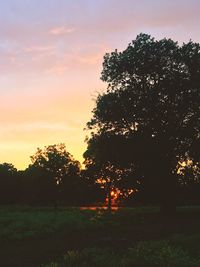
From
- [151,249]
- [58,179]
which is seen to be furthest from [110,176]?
[58,179]

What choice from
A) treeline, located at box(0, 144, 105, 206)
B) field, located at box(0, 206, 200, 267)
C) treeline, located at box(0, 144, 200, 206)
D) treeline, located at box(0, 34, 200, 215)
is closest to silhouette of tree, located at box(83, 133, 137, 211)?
A: treeline, located at box(0, 34, 200, 215)

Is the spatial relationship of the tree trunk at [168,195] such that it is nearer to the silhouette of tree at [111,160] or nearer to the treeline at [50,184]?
the silhouette of tree at [111,160]

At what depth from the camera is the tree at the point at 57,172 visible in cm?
11700

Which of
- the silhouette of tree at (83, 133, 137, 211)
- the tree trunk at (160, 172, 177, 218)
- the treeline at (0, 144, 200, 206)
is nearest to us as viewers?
the tree trunk at (160, 172, 177, 218)

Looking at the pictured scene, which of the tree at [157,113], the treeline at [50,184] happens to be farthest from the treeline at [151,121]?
the treeline at [50,184]

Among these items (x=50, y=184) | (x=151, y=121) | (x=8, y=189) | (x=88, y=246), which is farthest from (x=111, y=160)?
(x=8, y=189)

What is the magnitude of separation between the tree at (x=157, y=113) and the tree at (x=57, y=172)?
208 ft

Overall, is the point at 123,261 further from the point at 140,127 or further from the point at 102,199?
the point at 102,199

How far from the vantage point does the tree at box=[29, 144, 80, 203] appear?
11700 centimetres

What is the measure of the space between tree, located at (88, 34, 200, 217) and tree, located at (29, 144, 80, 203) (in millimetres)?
63425

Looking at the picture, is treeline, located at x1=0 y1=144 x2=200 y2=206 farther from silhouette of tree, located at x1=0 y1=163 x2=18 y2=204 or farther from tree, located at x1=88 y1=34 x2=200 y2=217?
tree, located at x1=88 y1=34 x2=200 y2=217

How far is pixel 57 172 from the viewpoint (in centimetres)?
12188

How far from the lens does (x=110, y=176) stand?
57281 mm

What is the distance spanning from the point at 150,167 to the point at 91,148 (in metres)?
7.03
